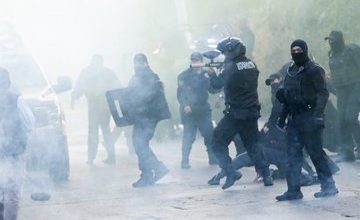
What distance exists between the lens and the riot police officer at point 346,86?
1563 cm

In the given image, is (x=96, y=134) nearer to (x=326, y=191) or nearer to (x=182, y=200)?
(x=182, y=200)

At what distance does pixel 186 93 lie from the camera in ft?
55.9

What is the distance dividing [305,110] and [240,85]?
4.45 ft

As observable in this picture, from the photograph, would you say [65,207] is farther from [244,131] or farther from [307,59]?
[307,59]

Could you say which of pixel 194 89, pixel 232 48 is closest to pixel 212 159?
pixel 194 89

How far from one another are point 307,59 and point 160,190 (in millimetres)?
2914

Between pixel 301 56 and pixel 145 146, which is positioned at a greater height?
pixel 301 56

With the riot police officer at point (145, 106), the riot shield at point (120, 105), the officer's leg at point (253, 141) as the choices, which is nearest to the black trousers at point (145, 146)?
the riot police officer at point (145, 106)

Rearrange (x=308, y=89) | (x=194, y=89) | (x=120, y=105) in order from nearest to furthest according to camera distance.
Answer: (x=308, y=89) < (x=120, y=105) < (x=194, y=89)

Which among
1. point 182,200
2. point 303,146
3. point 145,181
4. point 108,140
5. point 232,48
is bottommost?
point 108,140

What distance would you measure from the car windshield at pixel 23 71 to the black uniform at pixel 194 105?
2.12 m

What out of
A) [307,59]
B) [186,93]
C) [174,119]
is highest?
[307,59]

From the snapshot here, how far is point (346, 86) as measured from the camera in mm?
15820

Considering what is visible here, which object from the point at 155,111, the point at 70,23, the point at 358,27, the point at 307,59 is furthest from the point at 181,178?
the point at 70,23
